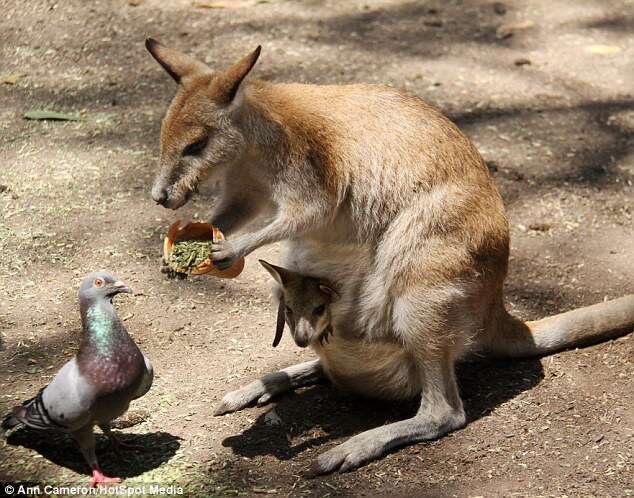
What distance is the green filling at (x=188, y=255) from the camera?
3.93m

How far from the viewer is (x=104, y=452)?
3.66 m

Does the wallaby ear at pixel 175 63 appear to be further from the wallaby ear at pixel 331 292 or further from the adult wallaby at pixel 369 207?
the wallaby ear at pixel 331 292

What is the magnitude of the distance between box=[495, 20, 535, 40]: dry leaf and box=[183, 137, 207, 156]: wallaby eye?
13.3 ft

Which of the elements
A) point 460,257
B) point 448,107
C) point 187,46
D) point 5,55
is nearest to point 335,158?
point 460,257

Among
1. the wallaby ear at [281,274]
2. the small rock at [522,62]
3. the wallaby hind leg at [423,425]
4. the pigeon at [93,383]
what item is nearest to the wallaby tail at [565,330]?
the wallaby hind leg at [423,425]

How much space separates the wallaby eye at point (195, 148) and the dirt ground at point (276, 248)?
989mm

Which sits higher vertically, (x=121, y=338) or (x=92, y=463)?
(x=121, y=338)

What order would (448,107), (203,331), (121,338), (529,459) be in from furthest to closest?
1. (448,107)
2. (203,331)
3. (529,459)
4. (121,338)

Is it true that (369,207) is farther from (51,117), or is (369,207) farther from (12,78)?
(12,78)

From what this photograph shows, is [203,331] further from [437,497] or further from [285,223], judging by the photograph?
[437,497]

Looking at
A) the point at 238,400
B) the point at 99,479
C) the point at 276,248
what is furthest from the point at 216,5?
the point at 99,479

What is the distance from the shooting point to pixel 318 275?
4.08 meters

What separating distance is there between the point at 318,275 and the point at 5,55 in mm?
3952

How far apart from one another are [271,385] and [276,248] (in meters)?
1.27
